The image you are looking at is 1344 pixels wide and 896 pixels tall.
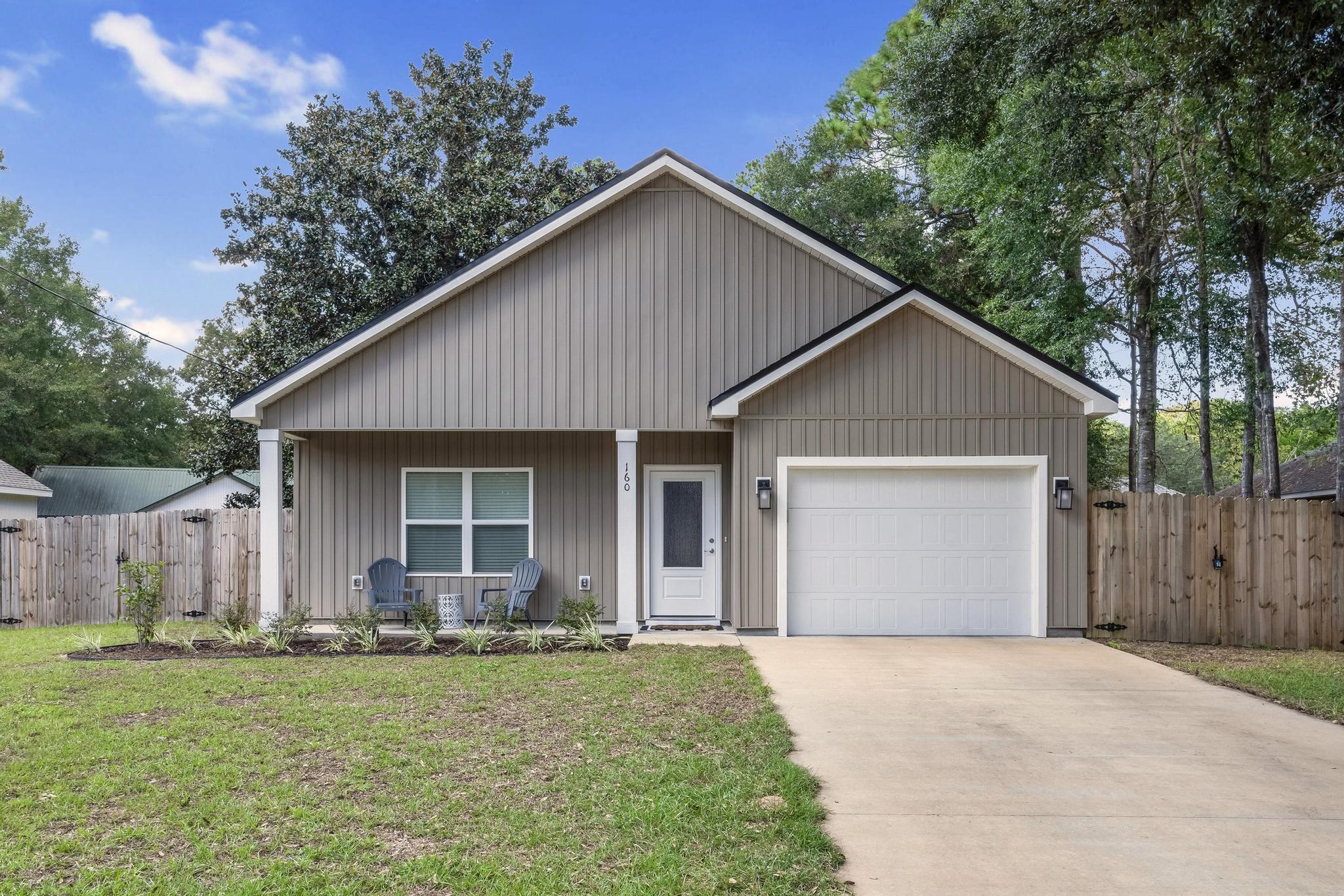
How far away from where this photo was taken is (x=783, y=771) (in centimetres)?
457

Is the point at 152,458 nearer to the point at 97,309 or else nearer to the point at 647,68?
the point at 97,309

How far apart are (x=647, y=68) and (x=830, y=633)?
15163 mm

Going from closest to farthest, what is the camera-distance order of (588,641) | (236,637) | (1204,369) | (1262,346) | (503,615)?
(588,641), (236,637), (503,615), (1262,346), (1204,369)

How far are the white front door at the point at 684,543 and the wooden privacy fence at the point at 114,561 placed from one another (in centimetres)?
565

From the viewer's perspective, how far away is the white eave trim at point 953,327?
9273 mm

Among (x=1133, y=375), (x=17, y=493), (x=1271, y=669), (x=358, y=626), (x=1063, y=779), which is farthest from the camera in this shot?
(x=17, y=493)

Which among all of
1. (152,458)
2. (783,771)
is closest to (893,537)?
(783,771)

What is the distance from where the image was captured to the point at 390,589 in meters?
10.5

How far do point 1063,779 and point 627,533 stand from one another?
5.81 m

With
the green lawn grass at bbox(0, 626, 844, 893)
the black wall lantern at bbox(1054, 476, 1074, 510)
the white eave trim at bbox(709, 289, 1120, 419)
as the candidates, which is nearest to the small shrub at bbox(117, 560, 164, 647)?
the green lawn grass at bbox(0, 626, 844, 893)

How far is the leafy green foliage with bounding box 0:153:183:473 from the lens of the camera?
26.0 metres

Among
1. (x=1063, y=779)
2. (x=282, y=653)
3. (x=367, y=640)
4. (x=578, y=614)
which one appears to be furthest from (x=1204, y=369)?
(x=282, y=653)

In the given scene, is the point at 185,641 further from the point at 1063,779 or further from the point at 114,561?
the point at 1063,779

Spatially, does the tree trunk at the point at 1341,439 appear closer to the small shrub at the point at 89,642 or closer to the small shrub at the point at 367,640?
the small shrub at the point at 367,640
